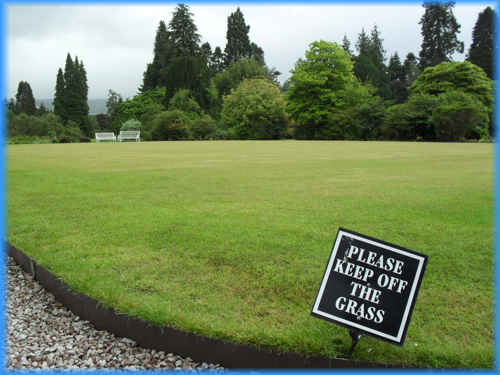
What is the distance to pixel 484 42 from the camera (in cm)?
4350

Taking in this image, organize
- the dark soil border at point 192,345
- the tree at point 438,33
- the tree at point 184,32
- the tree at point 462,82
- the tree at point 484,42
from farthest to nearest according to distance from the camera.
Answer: the tree at point 184,32, the tree at point 438,33, the tree at point 484,42, the tree at point 462,82, the dark soil border at point 192,345

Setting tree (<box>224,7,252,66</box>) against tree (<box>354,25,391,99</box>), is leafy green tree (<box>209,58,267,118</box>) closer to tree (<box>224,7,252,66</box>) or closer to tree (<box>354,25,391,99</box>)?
tree (<box>224,7,252,66</box>)

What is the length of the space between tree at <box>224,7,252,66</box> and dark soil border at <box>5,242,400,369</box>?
60596mm

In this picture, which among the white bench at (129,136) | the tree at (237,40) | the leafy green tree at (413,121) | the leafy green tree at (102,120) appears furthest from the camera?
the leafy green tree at (102,120)

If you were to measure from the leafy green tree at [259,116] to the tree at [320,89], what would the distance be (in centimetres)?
135

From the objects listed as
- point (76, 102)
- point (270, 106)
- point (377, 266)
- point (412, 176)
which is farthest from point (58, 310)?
point (76, 102)

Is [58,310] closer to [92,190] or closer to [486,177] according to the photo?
[92,190]

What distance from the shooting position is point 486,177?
9.41 metres

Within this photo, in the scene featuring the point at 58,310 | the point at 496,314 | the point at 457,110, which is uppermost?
the point at 457,110

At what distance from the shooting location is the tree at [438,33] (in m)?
47.2

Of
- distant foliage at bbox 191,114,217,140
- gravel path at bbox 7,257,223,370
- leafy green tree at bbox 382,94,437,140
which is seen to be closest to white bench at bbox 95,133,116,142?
distant foliage at bbox 191,114,217,140

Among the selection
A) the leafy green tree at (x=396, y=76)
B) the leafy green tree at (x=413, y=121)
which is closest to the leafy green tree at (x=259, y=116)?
the leafy green tree at (x=413, y=121)

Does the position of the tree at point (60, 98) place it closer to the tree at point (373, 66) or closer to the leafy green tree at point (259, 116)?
the leafy green tree at point (259, 116)

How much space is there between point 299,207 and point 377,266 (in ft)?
12.3
